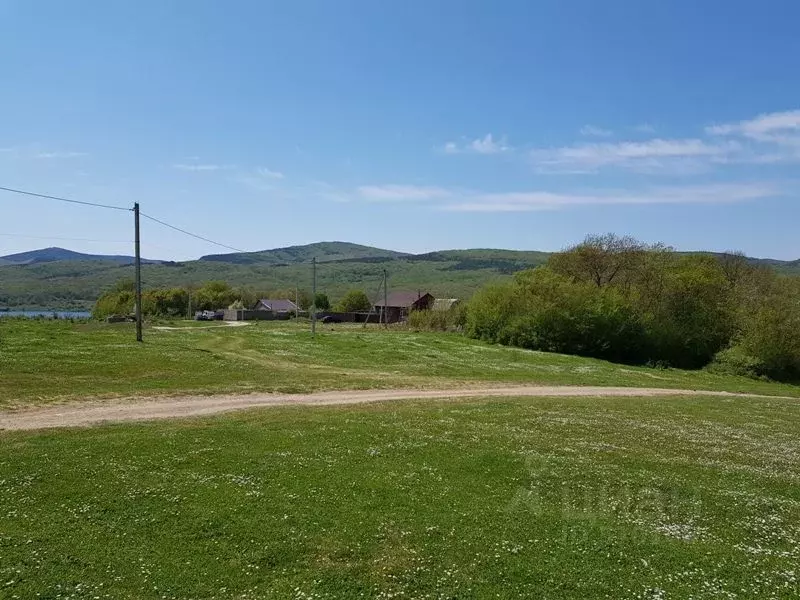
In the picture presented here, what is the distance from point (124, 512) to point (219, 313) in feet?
395

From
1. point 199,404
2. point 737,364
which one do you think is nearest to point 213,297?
point 737,364

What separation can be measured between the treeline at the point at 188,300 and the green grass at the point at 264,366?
62424 millimetres

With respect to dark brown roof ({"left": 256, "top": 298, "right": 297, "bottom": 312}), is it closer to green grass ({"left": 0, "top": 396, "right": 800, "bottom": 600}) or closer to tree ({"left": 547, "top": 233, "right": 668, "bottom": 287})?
tree ({"left": 547, "top": 233, "right": 668, "bottom": 287})

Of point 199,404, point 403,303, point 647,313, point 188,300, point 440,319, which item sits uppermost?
point 188,300

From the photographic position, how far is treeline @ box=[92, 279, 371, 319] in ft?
388

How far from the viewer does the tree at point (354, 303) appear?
14200cm

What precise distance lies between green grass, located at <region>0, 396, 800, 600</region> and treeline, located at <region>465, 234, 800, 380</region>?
45793 mm

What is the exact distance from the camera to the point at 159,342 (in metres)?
45.2

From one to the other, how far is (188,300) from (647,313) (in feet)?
325

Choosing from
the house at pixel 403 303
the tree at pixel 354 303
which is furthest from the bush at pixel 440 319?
the tree at pixel 354 303

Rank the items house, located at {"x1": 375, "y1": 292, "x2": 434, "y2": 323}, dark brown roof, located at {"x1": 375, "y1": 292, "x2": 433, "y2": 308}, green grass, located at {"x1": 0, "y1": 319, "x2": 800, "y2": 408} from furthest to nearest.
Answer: dark brown roof, located at {"x1": 375, "y1": 292, "x2": 433, "y2": 308} < house, located at {"x1": 375, "y1": 292, "x2": 434, "y2": 323} < green grass, located at {"x1": 0, "y1": 319, "x2": 800, "y2": 408}

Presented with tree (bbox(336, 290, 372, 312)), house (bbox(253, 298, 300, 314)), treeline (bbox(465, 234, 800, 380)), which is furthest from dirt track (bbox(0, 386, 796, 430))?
house (bbox(253, 298, 300, 314))

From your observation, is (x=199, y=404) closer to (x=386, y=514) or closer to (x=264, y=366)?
(x=264, y=366)

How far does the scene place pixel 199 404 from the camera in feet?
82.0
